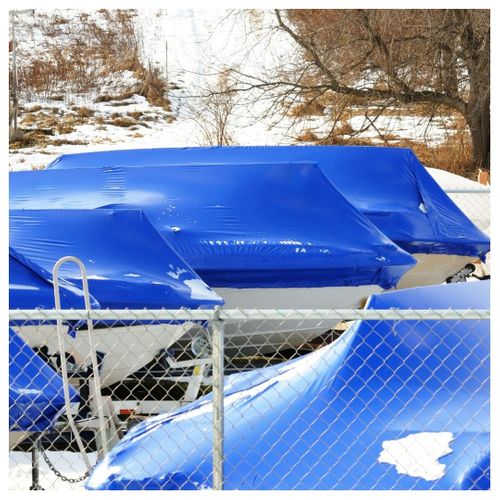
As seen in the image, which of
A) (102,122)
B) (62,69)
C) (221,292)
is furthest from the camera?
(62,69)

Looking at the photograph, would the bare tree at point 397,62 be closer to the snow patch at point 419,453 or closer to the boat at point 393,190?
the boat at point 393,190

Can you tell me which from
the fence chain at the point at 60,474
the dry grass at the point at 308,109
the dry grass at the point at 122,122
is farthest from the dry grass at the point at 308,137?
the fence chain at the point at 60,474

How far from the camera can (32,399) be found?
15.8ft

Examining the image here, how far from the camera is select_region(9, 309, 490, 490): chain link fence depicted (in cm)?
390

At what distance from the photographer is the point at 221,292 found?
25.1 feet

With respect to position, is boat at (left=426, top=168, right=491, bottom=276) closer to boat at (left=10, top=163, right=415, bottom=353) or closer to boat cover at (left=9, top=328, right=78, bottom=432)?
boat at (left=10, top=163, right=415, bottom=353)

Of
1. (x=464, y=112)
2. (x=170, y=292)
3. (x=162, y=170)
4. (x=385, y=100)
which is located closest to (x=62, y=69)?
(x=385, y=100)

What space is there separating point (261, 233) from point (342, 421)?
3649 millimetres

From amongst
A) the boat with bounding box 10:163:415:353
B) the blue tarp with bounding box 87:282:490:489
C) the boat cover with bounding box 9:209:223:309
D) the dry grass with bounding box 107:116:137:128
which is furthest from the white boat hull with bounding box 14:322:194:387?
the dry grass with bounding box 107:116:137:128

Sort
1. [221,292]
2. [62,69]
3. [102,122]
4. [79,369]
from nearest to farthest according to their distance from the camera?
[79,369] < [221,292] < [102,122] < [62,69]

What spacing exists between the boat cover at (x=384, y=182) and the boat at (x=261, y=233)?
2.77 ft

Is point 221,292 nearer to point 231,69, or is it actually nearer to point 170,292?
point 170,292
